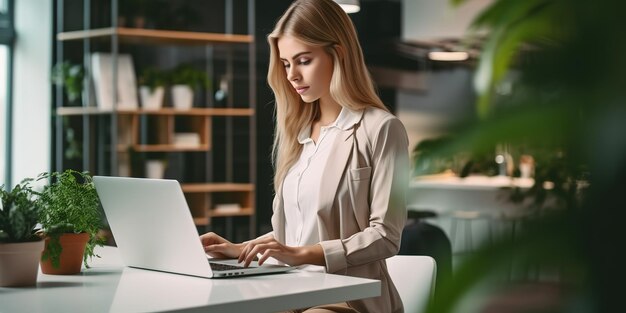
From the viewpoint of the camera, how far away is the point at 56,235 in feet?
6.56

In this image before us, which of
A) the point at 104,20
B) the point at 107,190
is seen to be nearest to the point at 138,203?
the point at 107,190

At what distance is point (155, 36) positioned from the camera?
6.14 m

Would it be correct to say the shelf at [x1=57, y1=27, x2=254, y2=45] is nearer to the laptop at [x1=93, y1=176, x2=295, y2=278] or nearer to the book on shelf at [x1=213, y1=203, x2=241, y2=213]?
the book on shelf at [x1=213, y1=203, x2=241, y2=213]

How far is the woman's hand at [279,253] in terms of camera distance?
Result: 6.44 feet

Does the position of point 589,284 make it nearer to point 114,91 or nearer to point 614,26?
point 614,26

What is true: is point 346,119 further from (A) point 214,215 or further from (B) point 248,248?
(A) point 214,215

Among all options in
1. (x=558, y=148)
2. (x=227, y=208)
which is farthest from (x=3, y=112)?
(x=558, y=148)

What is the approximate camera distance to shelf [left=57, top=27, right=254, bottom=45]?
6020 millimetres

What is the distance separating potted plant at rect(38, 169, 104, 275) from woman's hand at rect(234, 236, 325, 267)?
1.26 feet

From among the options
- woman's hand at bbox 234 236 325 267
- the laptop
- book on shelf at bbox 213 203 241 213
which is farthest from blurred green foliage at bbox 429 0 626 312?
book on shelf at bbox 213 203 241 213

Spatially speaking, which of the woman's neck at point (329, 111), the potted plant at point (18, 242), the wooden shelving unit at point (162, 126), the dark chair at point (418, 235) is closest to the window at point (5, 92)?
the wooden shelving unit at point (162, 126)

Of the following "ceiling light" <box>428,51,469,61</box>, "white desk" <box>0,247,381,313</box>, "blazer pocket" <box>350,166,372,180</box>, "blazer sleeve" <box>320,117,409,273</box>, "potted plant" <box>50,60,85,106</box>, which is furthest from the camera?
"potted plant" <box>50,60,85,106</box>

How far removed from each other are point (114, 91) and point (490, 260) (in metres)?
5.77

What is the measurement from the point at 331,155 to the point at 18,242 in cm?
85
